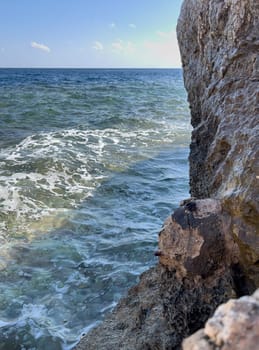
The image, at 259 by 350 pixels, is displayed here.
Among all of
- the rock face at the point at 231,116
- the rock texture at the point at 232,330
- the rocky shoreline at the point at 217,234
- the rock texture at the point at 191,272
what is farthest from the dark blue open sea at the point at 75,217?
the rock texture at the point at 232,330

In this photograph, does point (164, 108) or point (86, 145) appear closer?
point (86, 145)

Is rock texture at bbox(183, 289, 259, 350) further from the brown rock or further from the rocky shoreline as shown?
the brown rock

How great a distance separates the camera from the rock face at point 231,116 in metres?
1.98

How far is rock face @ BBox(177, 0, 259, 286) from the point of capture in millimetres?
1979

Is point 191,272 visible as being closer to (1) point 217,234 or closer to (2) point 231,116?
(1) point 217,234

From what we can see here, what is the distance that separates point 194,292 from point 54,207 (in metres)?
3.79

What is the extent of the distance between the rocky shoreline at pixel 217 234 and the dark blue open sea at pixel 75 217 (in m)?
0.87

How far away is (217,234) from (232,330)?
1113 mm

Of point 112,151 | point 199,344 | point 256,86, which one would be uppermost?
point 256,86

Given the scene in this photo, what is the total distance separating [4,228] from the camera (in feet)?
15.9

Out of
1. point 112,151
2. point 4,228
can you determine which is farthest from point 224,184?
point 112,151

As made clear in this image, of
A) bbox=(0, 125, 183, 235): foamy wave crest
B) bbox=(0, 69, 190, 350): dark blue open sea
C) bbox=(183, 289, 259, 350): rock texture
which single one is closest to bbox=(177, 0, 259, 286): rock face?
bbox=(183, 289, 259, 350): rock texture

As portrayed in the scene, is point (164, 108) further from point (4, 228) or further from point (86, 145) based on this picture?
point (4, 228)

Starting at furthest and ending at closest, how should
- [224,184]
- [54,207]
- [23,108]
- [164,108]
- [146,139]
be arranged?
[164,108]
[23,108]
[146,139]
[54,207]
[224,184]
